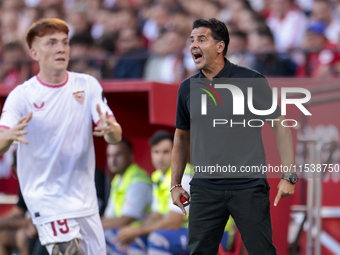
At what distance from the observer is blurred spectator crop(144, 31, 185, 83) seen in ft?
27.9

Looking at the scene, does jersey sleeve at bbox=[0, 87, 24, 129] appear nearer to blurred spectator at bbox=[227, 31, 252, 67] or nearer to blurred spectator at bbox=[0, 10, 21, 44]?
blurred spectator at bbox=[227, 31, 252, 67]

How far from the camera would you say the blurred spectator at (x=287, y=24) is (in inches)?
344

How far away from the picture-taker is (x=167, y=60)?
8.59m

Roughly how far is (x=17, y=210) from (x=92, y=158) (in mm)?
2729

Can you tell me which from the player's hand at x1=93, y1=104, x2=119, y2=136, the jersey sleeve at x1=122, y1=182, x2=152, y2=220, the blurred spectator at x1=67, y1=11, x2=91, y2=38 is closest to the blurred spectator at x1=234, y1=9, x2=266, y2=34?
the blurred spectator at x1=67, y1=11, x2=91, y2=38

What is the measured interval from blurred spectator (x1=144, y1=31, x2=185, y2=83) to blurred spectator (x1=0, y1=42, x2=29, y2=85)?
2296 millimetres

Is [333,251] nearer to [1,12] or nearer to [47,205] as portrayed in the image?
[47,205]

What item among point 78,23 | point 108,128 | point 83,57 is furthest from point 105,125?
point 78,23

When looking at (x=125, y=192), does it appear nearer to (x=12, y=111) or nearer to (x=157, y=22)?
(x=12, y=111)

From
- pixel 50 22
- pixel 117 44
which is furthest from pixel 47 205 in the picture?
pixel 117 44

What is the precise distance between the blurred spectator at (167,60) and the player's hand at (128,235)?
3096mm

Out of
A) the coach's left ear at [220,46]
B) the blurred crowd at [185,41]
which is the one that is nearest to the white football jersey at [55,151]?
the coach's left ear at [220,46]

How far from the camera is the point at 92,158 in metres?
4.42

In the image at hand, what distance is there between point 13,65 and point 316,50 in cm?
540
